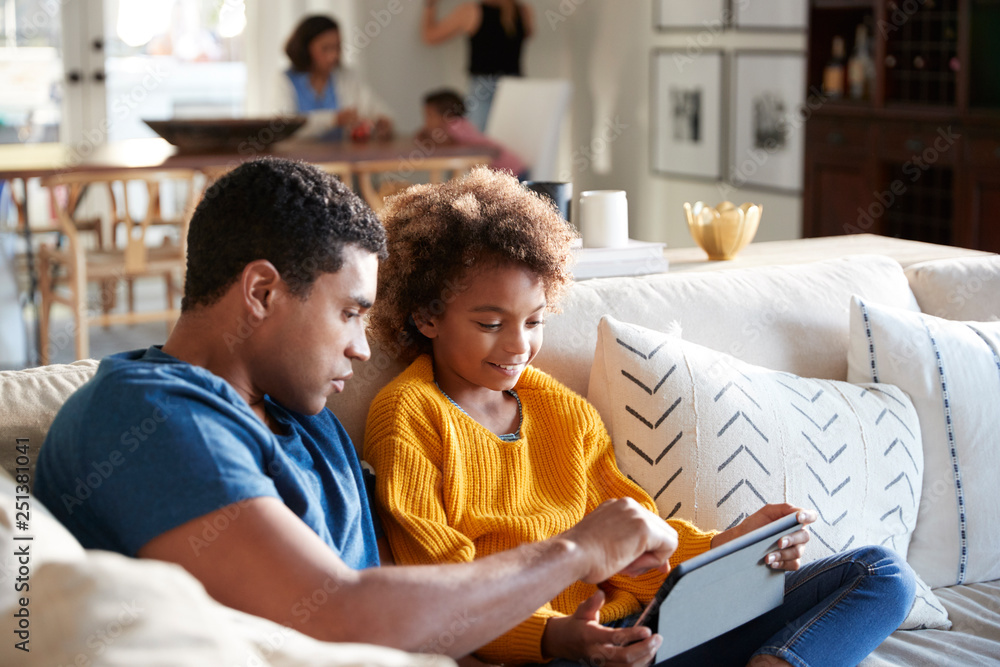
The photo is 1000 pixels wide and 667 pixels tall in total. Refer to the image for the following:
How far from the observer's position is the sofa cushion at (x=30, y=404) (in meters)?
1.22

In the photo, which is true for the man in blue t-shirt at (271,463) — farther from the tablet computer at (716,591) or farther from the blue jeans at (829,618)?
the blue jeans at (829,618)

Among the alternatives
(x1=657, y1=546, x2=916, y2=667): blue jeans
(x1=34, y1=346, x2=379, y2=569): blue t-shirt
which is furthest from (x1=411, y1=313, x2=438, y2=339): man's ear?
(x1=657, y1=546, x2=916, y2=667): blue jeans

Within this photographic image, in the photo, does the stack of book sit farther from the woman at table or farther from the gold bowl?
the woman at table

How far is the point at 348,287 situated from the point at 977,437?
109 centimetres

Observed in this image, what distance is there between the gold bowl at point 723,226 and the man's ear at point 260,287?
1.09 m

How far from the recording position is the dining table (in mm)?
3576

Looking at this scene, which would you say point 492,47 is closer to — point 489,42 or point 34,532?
point 489,42

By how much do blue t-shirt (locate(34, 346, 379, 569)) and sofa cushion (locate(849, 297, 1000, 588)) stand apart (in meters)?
1.00

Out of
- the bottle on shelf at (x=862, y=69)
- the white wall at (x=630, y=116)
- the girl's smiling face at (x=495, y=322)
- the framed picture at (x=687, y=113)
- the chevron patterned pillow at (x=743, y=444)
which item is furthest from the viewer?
the white wall at (x=630, y=116)

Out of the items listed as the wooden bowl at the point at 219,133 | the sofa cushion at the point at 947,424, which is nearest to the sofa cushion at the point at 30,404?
the sofa cushion at the point at 947,424

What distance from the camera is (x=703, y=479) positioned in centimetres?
148

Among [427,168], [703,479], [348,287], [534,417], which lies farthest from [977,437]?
[427,168]

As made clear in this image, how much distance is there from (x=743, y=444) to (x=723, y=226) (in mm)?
591

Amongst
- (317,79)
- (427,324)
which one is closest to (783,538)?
(427,324)
